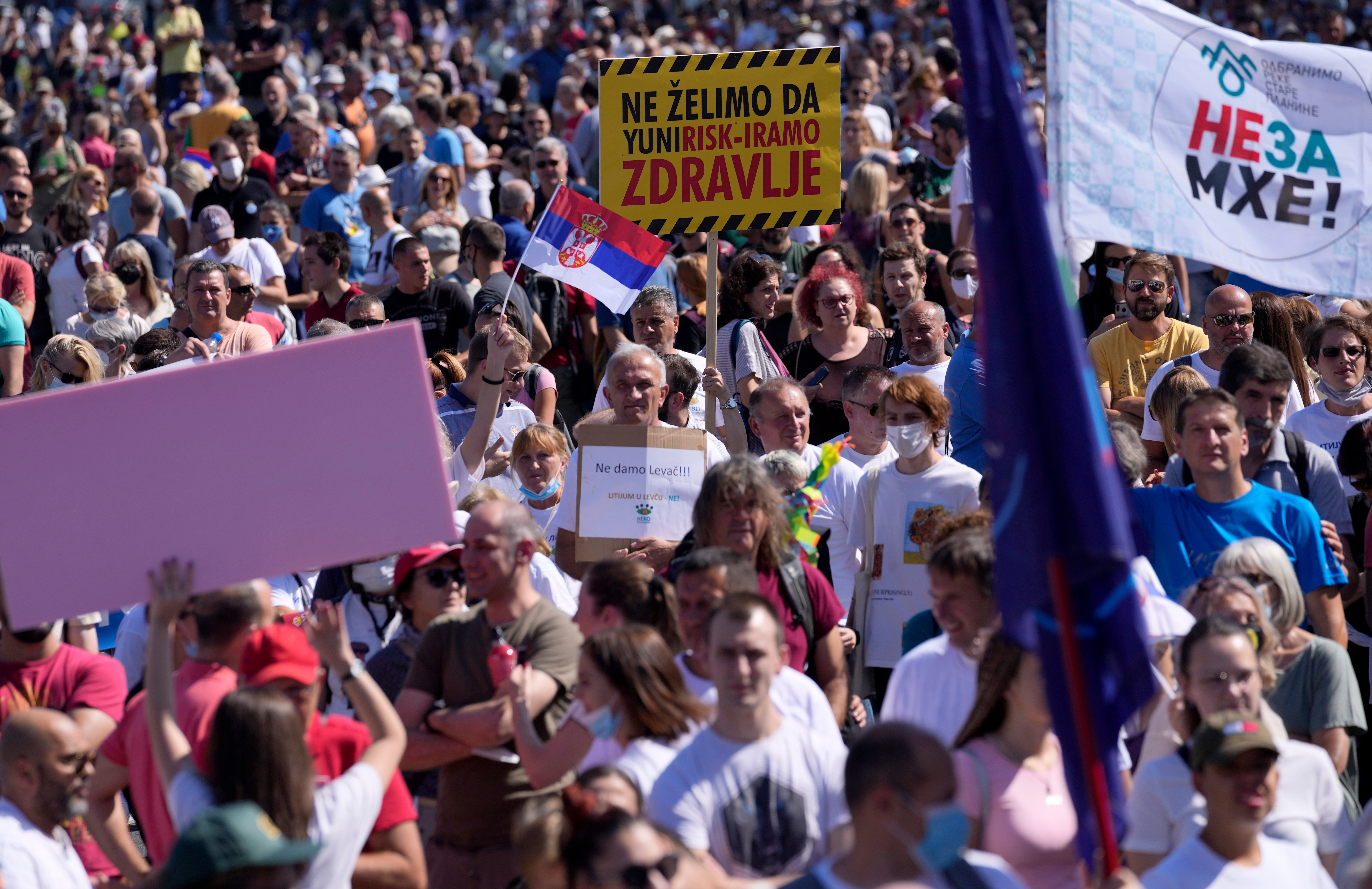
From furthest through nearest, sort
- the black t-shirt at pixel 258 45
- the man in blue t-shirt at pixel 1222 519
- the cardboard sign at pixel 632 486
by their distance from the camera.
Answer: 1. the black t-shirt at pixel 258 45
2. the cardboard sign at pixel 632 486
3. the man in blue t-shirt at pixel 1222 519

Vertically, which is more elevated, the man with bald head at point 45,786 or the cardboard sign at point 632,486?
the cardboard sign at point 632,486

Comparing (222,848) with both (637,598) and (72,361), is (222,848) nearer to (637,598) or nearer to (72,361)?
(637,598)

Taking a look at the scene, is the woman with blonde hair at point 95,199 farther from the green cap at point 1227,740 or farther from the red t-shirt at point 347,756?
the green cap at point 1227,740

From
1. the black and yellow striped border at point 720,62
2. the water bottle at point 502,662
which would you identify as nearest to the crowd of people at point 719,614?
the water bottle at point 502,662

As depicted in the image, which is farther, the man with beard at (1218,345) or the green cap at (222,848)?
the man with beard at (1218,345)

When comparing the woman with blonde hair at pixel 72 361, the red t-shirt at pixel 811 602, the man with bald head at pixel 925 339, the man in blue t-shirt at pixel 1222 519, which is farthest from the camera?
the woman with blonde hair at pixel 72 361

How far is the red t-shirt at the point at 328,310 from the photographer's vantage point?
1048 centimetres

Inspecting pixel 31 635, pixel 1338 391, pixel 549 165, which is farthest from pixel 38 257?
pixel 1338 391

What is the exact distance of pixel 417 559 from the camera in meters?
5.07

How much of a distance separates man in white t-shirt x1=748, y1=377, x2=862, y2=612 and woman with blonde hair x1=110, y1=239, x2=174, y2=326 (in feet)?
17.5

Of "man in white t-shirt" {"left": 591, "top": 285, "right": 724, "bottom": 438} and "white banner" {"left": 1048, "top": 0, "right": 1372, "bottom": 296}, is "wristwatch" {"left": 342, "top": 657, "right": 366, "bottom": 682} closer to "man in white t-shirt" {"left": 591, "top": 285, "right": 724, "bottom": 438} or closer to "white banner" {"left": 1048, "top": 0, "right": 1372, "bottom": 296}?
"white banner" {"left": 1048, "top": 0, "right": 1372, "bottom": 296}

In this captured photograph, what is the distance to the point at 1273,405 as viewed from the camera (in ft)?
19.6

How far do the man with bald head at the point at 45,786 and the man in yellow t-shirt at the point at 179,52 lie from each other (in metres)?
15.2

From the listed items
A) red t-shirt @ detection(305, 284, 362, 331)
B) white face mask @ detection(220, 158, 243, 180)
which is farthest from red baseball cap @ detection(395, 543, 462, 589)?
white face mask @ detection(220, 158, 243, 180)
